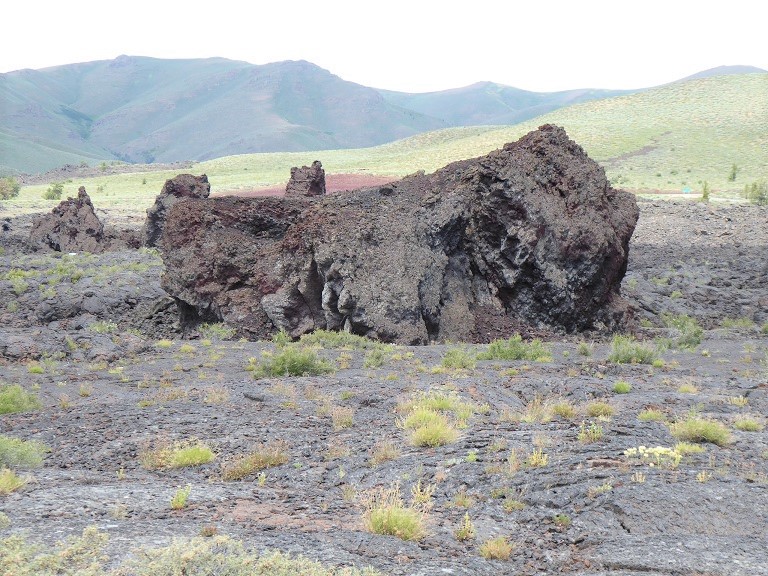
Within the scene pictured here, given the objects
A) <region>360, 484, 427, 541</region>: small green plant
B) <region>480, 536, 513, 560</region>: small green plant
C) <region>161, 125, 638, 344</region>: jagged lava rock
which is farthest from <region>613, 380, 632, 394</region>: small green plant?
<region>161, 125, 638, 344</region>: jagged lava rock

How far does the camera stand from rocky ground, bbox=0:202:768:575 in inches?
271

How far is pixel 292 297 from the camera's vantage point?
23.0 m

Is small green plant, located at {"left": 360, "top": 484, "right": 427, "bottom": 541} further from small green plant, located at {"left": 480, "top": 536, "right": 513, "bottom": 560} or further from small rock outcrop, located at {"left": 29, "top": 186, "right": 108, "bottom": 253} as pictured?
small rock outcrop, located at {"left": 29, "top": 186, "right": 108, "bottom": 253}

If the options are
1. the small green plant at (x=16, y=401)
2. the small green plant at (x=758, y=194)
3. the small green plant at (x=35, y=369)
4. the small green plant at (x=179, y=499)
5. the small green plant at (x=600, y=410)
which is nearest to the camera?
the small green plant at (x=179, y=499)

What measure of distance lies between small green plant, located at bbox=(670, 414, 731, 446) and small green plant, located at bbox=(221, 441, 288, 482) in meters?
5.22

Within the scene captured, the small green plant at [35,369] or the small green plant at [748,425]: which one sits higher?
the small green plant at [748,425]

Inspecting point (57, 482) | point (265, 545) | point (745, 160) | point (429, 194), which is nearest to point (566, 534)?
point (265, 545)

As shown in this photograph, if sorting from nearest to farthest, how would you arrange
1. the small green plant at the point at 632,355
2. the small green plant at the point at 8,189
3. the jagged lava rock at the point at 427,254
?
the small green plant at the point at 632,355
the jagged lava rock at the point at 427,254
the small green plant at the point at 8,189

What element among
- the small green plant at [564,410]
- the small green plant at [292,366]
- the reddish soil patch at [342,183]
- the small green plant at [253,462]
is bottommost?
the small green plant at [292,366]

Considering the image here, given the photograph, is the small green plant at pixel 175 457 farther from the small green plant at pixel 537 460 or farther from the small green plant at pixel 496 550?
the small green plant at pixel 496 550

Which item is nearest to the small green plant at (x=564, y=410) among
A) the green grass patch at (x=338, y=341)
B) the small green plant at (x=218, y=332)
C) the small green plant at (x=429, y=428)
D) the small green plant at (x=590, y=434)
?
the small green plant at (x=590, y=434)

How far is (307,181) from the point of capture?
128 ft

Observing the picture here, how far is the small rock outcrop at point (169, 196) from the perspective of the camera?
3812 cm

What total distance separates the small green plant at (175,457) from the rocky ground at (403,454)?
0.13m
